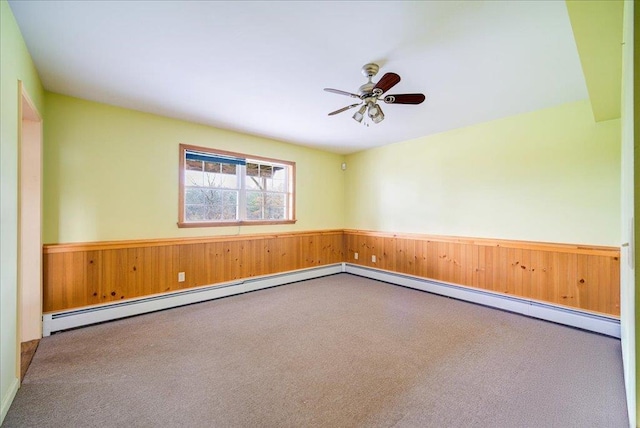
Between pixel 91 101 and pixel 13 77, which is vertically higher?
pixel 91 101

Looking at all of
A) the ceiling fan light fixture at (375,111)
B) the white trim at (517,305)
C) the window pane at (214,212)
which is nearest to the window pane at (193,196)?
the window pane at (214,212)

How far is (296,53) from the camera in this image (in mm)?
2205

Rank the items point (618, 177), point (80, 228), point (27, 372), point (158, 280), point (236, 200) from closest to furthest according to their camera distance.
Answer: point (27, 372) < point (618, 177) < point (80, 228) < point (158, 280) < point (236, 200)

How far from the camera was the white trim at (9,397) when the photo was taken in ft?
5.43

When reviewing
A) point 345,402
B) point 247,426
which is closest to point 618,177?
point 345,402

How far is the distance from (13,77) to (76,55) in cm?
55

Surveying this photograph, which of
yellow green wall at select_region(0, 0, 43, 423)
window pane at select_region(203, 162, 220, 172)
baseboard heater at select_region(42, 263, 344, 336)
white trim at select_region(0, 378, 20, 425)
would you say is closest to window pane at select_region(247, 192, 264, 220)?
window pane at select_region(203, 162, 220, 172)

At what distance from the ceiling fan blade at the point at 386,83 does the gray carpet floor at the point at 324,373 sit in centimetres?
227

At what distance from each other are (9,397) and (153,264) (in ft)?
6.02

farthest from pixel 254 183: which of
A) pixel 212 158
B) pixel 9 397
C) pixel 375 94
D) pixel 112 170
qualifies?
pixel 9 397

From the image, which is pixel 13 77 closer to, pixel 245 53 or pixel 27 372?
pixel 245 53

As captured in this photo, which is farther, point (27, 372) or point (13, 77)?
point (27, 372)

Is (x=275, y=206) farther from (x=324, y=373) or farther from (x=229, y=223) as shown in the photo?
(x=324, y=373)

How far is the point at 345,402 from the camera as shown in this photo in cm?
182
